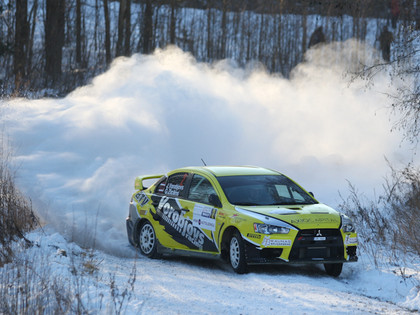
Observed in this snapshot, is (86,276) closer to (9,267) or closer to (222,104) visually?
(9,267)

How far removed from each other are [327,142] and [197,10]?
4874 centimetres

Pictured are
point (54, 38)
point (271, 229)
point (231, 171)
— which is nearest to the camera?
point (271, 229)

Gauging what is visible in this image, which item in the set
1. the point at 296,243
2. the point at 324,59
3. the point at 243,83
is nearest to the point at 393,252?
the point at 296,243

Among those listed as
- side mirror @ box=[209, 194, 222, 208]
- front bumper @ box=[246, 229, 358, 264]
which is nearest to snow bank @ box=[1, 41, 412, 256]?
side mirror @ box=[209, 194, 222, 208]

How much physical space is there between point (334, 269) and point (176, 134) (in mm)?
10085

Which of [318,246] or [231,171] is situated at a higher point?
[231,171]

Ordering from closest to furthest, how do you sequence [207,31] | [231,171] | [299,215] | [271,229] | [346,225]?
1. [271,229]
2. [299,215]
3. [346,225]
4. [231,171]
5. [207,31]

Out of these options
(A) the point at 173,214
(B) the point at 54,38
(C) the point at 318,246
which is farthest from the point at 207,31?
(C) the point at 318,246

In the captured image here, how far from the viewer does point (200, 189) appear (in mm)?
10875

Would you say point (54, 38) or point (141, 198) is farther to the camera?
point (54, 38)

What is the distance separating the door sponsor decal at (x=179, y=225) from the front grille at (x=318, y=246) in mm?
1391

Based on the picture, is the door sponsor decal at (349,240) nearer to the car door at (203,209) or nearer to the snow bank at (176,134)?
the car door at (203,209)

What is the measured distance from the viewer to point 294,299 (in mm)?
7949

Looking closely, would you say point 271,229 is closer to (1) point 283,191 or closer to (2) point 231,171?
(1) point 283,191
